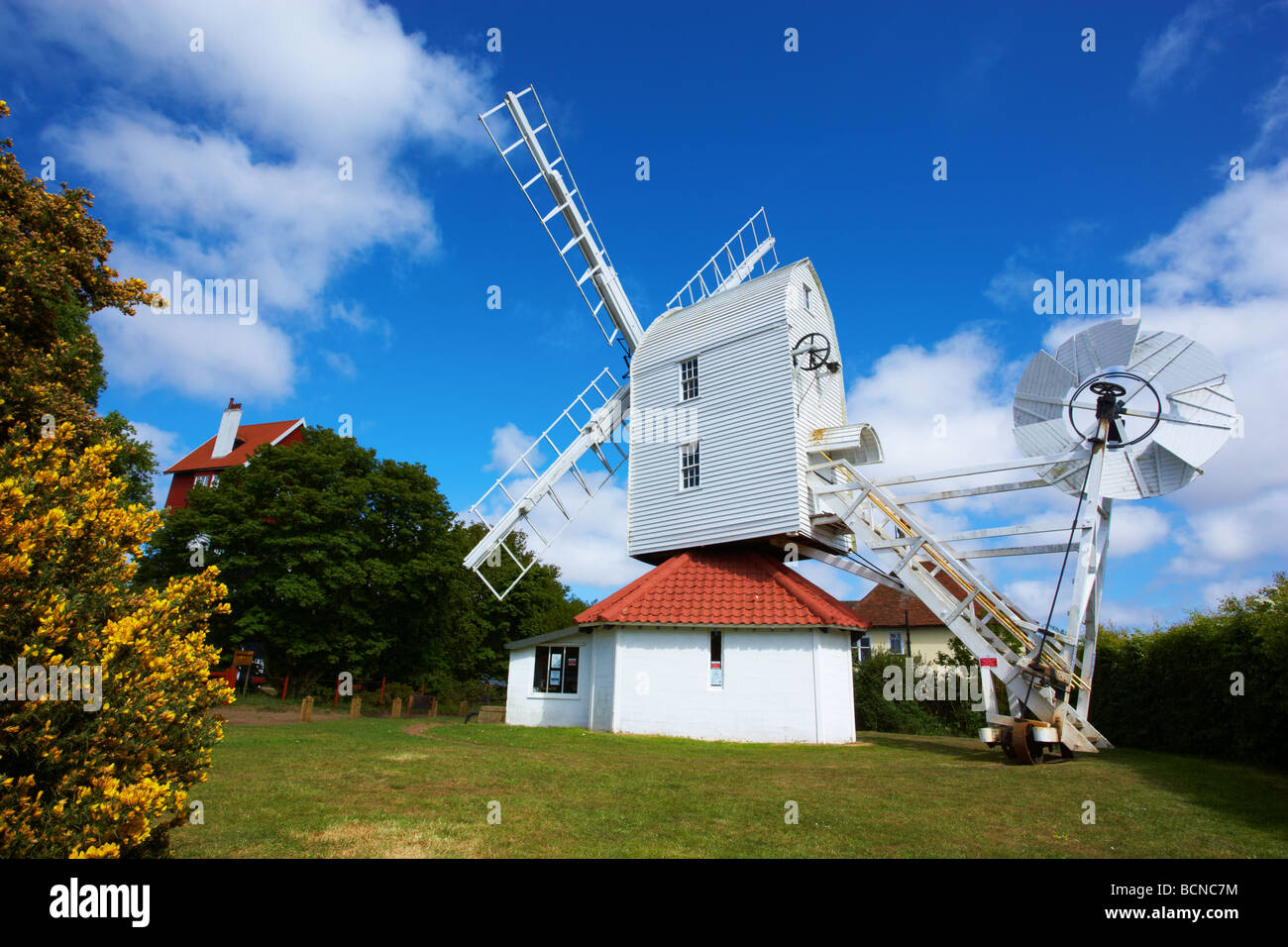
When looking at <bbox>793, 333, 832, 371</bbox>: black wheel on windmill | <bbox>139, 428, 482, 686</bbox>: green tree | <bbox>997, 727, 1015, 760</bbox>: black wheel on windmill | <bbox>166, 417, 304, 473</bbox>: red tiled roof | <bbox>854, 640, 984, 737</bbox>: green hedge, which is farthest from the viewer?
<bbox>166, 417, 304, 473</bbox>: red tiled roof

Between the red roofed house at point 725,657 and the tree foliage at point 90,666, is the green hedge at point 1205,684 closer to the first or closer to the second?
the red roofed house at point 725,657

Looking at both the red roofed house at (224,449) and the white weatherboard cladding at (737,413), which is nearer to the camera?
the white weatherboard cladding at (737,413)

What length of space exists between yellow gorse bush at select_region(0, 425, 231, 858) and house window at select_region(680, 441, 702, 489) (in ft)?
58.6

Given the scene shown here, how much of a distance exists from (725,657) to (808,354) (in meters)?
9.69

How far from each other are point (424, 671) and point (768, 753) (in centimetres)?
2669

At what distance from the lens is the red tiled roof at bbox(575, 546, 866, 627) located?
729 inches

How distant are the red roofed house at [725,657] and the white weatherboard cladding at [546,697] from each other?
0.63 m

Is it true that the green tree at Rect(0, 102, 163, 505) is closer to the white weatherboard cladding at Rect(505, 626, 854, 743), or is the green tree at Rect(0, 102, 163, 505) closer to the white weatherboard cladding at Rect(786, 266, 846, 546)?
the white weatherboard cladding at Rect(505, 626, 854, 743)

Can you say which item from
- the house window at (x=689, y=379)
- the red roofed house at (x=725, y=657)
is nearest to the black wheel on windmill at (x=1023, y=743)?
the red roofed house at (x=725, y=657)

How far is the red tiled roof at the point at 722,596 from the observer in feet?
60.7

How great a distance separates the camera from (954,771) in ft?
39.5

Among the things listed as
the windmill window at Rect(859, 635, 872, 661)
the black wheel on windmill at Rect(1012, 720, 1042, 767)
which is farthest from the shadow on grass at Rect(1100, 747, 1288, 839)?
the windmill window at Rect(859, 635, 872, 661)

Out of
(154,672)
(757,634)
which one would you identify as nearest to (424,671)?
(757,634)
